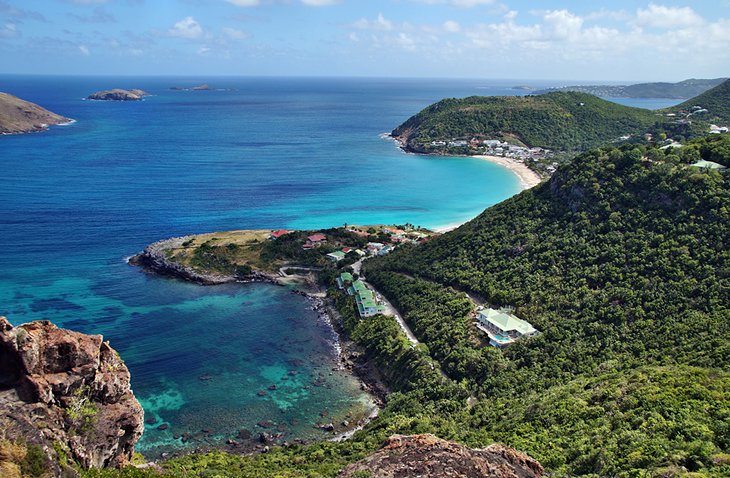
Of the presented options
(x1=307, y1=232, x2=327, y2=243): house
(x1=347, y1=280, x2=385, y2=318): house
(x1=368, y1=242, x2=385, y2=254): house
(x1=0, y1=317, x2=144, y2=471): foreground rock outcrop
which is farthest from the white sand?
(x1=0, y1=317, x2=144, y2=471): foreground rock outcrop

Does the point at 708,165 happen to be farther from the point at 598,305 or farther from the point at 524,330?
the point at 524,330

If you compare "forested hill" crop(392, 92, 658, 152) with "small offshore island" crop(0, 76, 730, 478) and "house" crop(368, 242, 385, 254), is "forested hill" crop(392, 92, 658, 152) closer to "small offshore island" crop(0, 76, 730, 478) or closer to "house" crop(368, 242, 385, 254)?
"house" crop(368, 242, 385, 254)

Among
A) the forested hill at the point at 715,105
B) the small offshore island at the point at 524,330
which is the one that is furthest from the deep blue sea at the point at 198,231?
the forested hill at the point at 715,105

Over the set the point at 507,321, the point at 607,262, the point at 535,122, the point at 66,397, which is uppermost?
the point at 535,122

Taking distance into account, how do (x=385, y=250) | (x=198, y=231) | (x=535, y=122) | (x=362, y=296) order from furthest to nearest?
(x=535, y=122), (x=198, y=231), (x=385, y=250), (x=362, y=296)

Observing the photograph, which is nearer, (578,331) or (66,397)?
(66,397)

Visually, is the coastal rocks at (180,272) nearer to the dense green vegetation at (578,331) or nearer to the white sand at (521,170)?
the dense green vegetation at (578,331)

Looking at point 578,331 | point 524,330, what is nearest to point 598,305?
point 578,331

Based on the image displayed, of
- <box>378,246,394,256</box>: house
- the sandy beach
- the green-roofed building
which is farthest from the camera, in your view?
the sandy beach
